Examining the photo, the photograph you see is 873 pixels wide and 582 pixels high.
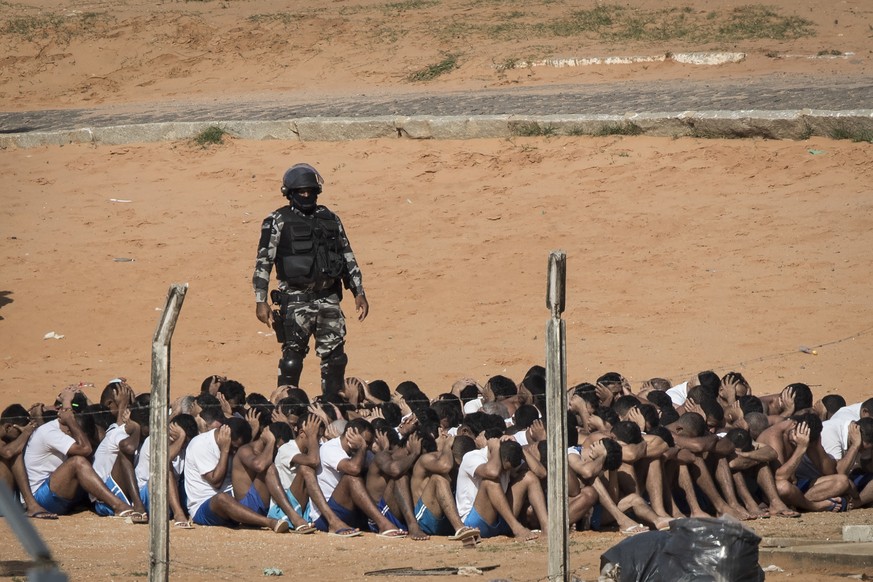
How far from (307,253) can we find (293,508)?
241 centimetres

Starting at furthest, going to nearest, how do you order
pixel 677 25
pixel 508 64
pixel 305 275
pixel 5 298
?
pixel 677 25 → pixel 508 64 → pixel 5 298 → pixel 305 275

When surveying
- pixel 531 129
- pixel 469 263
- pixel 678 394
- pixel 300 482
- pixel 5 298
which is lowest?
pixel 300 482

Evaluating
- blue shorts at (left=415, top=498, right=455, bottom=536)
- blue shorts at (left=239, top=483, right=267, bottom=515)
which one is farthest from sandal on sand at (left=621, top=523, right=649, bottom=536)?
blue shorts at (left=239, top=483, right=267, bottom=515)

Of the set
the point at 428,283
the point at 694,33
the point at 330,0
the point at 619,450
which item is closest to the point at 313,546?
the point at 619,450

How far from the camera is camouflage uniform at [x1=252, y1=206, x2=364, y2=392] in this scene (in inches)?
406

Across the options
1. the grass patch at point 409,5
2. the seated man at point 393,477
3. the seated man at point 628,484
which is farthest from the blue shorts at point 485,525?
the grass patch at point 409,5

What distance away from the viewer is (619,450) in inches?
322

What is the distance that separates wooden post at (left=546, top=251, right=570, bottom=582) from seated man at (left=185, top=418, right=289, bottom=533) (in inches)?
123

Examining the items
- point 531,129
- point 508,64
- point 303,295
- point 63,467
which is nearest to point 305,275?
point 303,295

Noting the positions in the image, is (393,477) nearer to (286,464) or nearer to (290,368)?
(286,464)

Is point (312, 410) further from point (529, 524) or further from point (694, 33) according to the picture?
point (694, 33)

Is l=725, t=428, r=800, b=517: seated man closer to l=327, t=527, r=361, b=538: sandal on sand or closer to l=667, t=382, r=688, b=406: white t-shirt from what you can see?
l=667, t=382, r=688, b=406: white t-shirt

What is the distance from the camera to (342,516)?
8461 mm

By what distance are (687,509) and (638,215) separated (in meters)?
7.49
